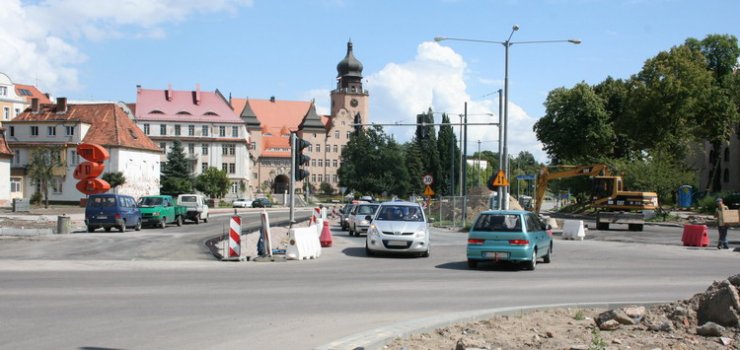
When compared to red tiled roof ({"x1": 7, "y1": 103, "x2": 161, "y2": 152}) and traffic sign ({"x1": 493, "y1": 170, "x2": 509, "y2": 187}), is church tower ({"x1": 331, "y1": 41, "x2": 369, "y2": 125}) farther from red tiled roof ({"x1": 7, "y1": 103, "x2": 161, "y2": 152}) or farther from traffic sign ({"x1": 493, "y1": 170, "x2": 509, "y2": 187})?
traffic sign ({"x1": 493, "y1": 170, "x2": 509, "y2": 187})

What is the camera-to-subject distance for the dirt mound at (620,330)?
834cm

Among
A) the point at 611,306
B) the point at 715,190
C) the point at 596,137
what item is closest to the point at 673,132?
the point at 596,137

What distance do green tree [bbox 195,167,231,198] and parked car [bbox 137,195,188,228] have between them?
53.8m

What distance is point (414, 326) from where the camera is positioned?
9391 millimetres

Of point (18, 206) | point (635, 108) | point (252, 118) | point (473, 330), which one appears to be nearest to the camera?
point (473, 330)

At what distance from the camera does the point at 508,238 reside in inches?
760

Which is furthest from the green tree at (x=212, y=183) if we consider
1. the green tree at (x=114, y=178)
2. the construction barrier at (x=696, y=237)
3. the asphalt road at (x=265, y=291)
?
the construction barrier at (x=696, y=237)

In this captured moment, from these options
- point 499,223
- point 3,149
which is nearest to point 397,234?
point 499,223

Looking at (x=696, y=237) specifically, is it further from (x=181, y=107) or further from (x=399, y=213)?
(x=181, y=107)

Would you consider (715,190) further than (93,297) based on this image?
Yes

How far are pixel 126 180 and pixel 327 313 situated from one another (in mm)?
73560

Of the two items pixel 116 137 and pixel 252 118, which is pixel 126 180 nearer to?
pixel 116 137

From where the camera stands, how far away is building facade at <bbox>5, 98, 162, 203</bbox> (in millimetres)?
79750

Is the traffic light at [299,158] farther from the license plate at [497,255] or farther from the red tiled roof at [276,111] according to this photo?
the red tiled roof at [276,111]
